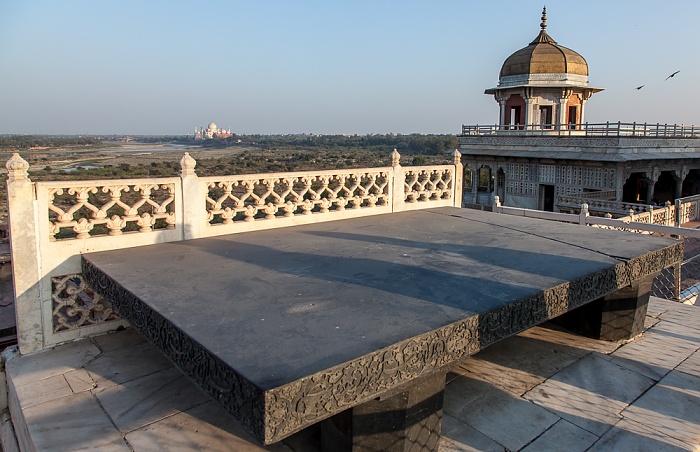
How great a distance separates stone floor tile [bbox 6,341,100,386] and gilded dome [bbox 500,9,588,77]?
28.3m

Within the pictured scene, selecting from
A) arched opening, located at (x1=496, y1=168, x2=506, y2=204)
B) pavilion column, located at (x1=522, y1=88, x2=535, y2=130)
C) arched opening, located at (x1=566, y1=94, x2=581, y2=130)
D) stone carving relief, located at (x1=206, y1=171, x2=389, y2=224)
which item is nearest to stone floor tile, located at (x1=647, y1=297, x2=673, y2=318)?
stone carving relief, located at (x1=206, y1=171, x2=389, y2=224)

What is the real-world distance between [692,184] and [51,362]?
33855 millimetres

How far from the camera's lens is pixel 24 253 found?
5.11m

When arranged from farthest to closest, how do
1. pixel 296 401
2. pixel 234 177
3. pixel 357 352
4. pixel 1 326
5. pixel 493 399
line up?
pixel 234 177 < pixel 1 326 < pixel 493 399 < pixel 357 352 < pixel 296 401

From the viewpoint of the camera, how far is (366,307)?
12.9 feet

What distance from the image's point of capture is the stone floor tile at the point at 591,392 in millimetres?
4410

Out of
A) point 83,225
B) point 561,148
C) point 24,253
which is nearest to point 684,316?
point 83,225

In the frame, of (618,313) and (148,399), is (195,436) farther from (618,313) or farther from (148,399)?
(618,313)

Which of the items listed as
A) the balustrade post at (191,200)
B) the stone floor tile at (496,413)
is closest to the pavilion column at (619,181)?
the stone floor tile at (496,413)

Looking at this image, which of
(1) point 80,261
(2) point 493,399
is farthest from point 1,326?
(2) point 493,399

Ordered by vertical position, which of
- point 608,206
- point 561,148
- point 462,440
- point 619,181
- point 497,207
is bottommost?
point 462,440

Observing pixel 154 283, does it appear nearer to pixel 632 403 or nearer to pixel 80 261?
pixel 80 261

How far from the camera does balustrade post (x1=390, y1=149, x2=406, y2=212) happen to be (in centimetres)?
866

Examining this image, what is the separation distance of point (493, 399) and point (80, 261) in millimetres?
4314
